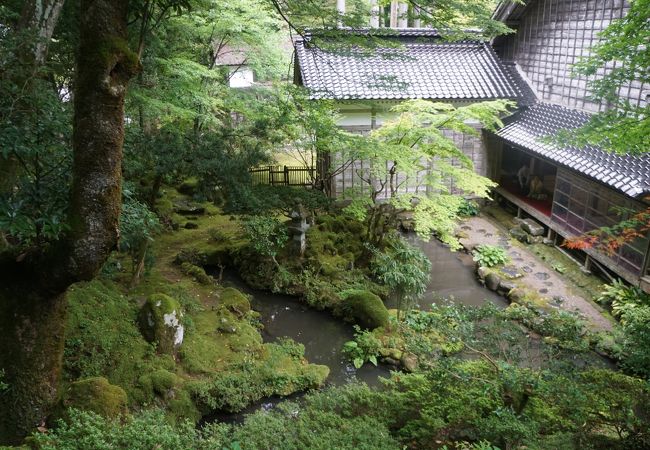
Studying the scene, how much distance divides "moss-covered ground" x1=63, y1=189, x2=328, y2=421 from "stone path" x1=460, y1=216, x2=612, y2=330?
5790 mm

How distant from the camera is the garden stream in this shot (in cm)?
949

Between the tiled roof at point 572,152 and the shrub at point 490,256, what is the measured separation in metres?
2.97

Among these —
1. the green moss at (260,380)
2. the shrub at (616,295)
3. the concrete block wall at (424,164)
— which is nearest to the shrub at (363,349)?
the green moss at (260,380)

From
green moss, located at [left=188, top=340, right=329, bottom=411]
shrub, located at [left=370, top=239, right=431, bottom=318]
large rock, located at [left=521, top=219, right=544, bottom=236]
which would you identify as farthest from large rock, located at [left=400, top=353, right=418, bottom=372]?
large rock, located at [left=521, top=219, right=544, bottom=236]

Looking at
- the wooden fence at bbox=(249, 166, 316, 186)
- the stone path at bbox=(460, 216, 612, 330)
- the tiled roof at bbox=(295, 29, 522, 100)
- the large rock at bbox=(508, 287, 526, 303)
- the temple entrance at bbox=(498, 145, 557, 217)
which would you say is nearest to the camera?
the stone path at bbox=(460, 216, 612, 330)

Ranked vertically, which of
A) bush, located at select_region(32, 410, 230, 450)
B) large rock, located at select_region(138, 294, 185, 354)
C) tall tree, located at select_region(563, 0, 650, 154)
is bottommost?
large rock, located at select_region(138, 294, 185, 354)

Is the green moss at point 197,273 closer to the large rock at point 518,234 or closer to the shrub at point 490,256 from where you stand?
the shrub at point 490,256

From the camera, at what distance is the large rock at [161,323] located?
8578 millimetres

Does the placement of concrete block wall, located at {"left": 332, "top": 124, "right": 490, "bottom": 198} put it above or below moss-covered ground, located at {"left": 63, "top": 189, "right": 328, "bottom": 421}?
above

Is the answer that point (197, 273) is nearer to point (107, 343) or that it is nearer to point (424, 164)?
point (107, 343)

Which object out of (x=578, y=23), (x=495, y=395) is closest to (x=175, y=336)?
(x=495, y=395)

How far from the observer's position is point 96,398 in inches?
249

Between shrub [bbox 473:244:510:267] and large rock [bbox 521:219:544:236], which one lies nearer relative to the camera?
shrub [bbox 473:244:510:267]

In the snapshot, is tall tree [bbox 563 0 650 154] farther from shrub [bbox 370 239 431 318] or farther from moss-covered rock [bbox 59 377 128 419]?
moss-covered rock [bbox 59 377 128 419]
